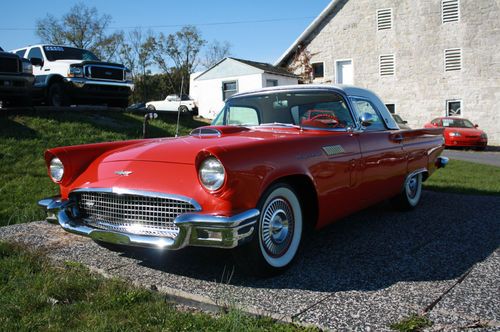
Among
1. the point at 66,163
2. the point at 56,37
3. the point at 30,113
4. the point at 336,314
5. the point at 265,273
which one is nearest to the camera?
the point at 336,314

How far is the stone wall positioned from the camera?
840 inches

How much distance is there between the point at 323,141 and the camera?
3.67 meters

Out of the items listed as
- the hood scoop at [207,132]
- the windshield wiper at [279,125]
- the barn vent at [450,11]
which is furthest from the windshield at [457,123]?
the hood scoop at [207,132]

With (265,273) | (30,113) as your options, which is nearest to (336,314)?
(265,273)

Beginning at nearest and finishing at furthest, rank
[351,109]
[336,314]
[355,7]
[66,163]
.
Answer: [336,314]
[66,163]
[351,109]
[355,7]

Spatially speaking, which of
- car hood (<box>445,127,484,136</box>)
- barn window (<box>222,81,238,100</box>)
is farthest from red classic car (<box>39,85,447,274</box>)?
barn window (<box>222,81,238,100</box>)

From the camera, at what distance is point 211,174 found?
116 inches

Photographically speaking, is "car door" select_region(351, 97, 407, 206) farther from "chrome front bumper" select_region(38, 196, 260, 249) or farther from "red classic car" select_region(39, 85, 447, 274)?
"chrome front bumper" select_region(38, 196, 260, 249)

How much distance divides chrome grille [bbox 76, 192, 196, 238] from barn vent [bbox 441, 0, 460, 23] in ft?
73.1

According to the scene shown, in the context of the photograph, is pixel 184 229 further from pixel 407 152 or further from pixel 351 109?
pixel 407 152

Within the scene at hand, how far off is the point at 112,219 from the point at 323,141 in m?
1.69

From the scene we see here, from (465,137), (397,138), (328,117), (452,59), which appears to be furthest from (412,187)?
(452,59)

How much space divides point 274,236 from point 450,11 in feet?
72.3

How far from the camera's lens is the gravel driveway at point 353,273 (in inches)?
104
